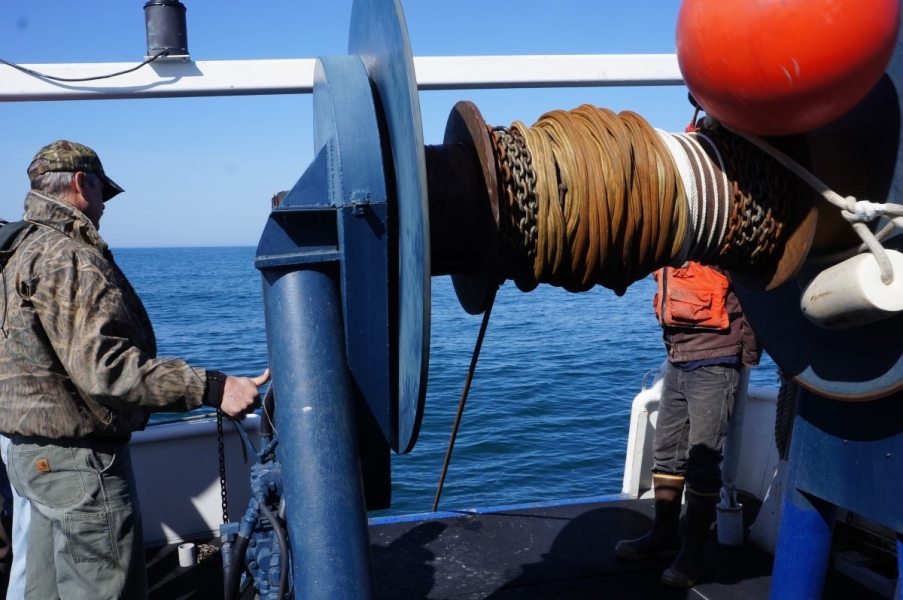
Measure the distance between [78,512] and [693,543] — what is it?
2.53 meters

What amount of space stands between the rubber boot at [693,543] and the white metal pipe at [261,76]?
6.61 feet

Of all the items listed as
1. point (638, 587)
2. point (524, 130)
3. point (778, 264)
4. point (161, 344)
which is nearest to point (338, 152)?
point (524, 130)

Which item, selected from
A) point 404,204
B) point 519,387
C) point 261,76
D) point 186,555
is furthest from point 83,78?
point 519,387

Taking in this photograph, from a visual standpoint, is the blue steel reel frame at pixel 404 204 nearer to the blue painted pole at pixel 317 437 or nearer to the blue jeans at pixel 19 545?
the blue painted pole at pixel 317 437

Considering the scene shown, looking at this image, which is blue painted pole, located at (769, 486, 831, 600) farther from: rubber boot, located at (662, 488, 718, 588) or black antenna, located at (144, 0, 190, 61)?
black antenna, located at (144, 0, 190, 61)

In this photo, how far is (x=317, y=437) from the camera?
1.65 m

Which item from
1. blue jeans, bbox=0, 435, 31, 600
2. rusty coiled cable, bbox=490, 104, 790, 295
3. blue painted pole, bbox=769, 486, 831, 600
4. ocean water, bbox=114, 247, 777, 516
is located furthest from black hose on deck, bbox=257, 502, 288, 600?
ocean water, bbox=114, 247, 777, 516

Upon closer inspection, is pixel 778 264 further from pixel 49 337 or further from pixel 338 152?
pixel 49 337

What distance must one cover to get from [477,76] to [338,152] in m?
2.40

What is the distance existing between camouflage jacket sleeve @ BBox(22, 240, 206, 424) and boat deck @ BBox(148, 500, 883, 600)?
4.55 ft

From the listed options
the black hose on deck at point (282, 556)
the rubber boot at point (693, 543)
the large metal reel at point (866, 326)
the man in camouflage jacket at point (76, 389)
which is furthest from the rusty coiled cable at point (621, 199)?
the rubber boot at point (693, 543)

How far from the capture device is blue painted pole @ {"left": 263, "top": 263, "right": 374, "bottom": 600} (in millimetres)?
1626

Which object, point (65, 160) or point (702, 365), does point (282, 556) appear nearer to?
point (65, 160)

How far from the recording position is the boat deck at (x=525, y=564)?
365cm
